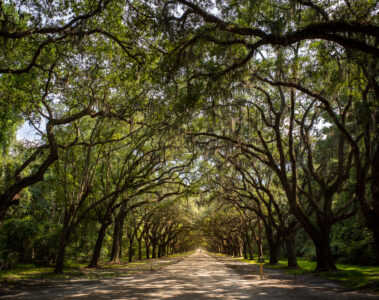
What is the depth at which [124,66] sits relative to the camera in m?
11.0

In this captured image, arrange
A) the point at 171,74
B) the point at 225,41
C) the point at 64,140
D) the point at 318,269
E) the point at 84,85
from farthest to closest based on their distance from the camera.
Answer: the point at 64,140 < the point at 318,269 < the point at 84,85 < the point at 171,74 < the point at 225,41

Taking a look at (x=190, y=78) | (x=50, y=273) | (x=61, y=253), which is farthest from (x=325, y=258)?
(x=50, y=273)

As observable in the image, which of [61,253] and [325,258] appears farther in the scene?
[61,253]

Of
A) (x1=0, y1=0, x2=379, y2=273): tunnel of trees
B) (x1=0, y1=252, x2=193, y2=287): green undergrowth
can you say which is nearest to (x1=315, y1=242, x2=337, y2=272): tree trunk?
(x1=0, y1=0, x2=379, y2=273): tunnel of trees

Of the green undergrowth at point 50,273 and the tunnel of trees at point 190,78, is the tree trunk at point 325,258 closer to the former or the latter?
the tunnel of trees at point 190,78

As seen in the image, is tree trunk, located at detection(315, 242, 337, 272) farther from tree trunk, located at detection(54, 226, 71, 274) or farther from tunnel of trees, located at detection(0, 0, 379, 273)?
tree trunk, located at detection(54, 226, 71, 274)

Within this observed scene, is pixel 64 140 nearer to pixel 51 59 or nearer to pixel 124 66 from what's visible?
pixel 51 59

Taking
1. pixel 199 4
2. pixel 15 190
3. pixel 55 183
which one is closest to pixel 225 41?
pixel 199 4

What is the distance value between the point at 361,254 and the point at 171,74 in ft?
75.1

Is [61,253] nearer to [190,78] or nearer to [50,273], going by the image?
[50,273]

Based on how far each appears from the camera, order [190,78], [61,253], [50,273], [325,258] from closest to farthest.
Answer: [190,78] → [325,258] → [50,273] → [61,253]

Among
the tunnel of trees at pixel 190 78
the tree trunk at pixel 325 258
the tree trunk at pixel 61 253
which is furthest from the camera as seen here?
the tree trunk at pixel 61 253

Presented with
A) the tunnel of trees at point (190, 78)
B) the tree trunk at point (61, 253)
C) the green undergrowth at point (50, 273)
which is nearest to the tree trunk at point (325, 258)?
the tunnel of trees at point (190, 78)

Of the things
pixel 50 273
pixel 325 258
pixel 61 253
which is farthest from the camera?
pixel 61 253
